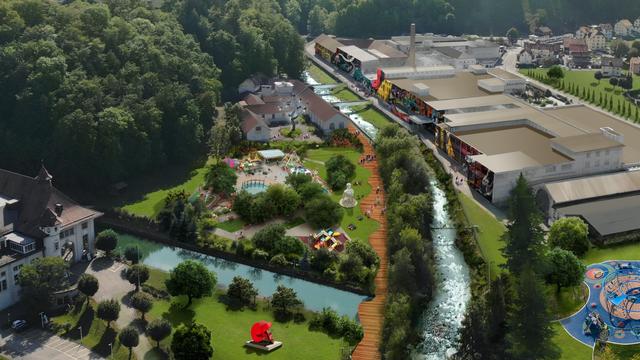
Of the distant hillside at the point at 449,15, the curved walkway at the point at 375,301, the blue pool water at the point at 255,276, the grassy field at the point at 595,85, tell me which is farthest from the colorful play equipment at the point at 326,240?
the distant hillside at the point at 449,15

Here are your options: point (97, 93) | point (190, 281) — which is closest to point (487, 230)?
point (190, 281)

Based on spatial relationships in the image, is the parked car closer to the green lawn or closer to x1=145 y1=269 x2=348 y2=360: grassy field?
x1=145 y1=269 x2=348 y2=360: grassy field

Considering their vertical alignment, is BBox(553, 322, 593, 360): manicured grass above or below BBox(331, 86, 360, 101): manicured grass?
below

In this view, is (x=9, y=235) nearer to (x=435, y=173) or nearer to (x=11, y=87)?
(x=11, y=87)

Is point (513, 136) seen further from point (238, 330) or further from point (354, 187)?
point (238, 330)

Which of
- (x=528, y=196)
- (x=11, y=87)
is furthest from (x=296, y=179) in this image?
(x=11, y=87)

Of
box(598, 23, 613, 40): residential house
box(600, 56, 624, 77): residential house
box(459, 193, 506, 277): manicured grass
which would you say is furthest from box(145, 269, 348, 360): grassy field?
box(598, 23, 613, 40): residential house
